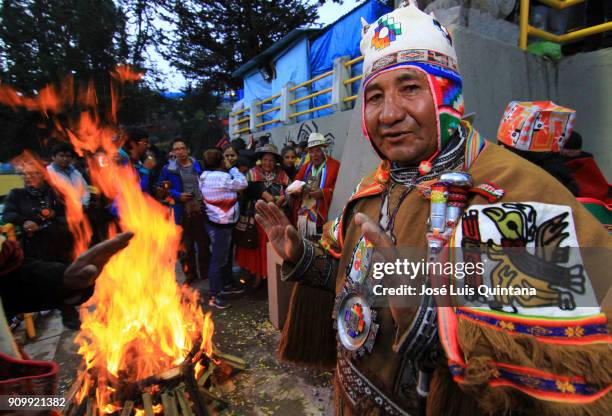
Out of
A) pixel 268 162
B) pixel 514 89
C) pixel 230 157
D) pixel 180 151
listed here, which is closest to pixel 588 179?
→ pixel 514 89

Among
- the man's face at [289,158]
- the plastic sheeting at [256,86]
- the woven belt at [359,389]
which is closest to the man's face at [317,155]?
the man's face at [289,158]

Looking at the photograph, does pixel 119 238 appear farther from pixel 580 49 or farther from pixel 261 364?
pixel 580 49

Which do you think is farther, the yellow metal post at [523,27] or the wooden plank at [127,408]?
the yellow metal post at [523,27]

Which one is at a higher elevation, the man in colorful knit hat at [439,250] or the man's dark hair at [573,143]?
the man's dark hair at [573,143]

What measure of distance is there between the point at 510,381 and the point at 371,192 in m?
1.05

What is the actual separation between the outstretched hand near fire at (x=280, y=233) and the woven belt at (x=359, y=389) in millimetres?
570

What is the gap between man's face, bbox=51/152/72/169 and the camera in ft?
17.0

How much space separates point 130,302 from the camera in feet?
12.3

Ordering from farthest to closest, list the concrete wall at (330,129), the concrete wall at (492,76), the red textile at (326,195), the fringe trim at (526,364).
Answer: the concrete wall at (330,129) → the red textile at (326,195) → the concrete wall at (492,76) → the fringe trim at (526,364)

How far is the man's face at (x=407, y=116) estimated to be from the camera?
1.46m

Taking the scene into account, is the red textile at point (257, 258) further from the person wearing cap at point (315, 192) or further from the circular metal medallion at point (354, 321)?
the circular metal medallion at point (354, 321)

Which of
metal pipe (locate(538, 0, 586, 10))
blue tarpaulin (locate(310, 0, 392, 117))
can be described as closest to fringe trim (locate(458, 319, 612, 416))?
metal pipe (locate(538, 0, 586, 10))

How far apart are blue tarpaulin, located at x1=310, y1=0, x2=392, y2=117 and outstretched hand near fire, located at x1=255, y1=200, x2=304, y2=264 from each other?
7570mm

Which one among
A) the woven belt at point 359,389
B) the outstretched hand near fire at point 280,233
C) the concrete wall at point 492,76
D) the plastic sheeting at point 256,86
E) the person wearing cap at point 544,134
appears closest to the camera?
the woven belt at point 359,389
